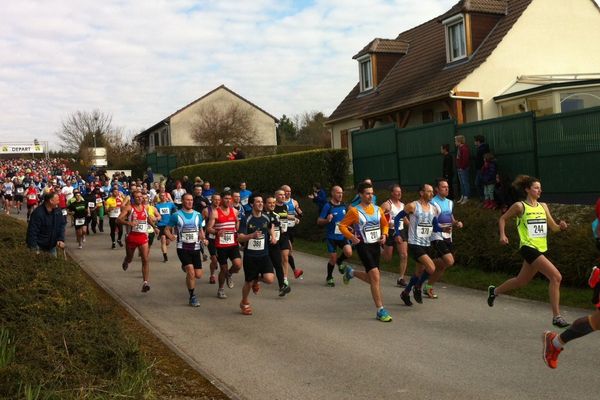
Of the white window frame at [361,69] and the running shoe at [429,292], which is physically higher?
the white window frame at [361,69]

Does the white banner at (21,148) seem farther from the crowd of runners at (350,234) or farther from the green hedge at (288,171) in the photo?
the crowd of runners at (350,234)

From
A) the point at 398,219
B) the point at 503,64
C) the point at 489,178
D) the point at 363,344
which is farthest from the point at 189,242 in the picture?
the point at 503,64

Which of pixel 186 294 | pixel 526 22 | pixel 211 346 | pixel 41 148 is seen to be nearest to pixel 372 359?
pixel 211 346

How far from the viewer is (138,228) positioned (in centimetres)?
1237

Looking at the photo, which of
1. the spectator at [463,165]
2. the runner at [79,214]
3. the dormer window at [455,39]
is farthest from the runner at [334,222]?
the dormer window at [455,39]

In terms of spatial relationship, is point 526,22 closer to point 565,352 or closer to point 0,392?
point 565,352

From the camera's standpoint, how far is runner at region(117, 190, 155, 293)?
1193cm

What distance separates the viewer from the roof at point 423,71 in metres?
24.9

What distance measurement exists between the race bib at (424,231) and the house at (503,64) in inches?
556

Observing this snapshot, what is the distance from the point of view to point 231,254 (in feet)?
37.1

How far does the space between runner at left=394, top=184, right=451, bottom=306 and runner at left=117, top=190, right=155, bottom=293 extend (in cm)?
478

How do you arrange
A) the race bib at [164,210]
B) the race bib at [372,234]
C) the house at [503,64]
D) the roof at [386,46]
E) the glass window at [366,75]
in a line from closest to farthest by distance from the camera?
the race bib at [372,234] → the race bib at [164,210] → the house at [503,64] → the roof at [386,46] → the glass window at [366,75]

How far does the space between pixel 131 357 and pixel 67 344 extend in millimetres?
616

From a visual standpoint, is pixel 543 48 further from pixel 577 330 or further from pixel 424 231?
pixel 577 330
